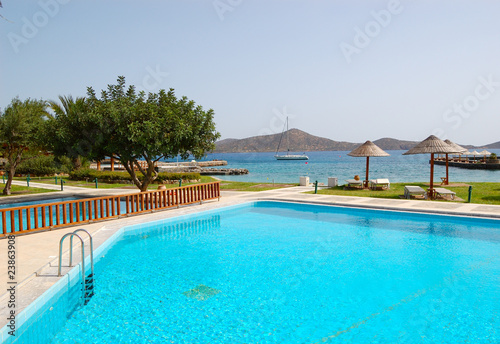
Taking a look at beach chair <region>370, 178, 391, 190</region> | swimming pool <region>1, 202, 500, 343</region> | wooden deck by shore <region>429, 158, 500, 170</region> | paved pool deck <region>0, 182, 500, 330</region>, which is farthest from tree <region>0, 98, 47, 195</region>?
wooden deck by shore <region>429, 158, 500, 170</region>

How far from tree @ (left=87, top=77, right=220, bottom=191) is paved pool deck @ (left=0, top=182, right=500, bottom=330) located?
2.96 metres

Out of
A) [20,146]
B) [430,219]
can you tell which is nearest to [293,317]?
[430,219]

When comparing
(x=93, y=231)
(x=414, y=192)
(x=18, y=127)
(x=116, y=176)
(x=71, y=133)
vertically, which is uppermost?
(x=18, y=127)

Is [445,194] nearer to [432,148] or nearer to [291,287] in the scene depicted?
[432,148]

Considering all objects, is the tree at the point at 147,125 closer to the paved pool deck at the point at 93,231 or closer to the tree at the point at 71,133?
the tree at the point at 71,133

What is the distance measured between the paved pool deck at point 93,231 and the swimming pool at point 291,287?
0.41 meters

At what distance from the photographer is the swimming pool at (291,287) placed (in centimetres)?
548

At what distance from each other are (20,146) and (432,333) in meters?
22.2

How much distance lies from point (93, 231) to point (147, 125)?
549 centimetres

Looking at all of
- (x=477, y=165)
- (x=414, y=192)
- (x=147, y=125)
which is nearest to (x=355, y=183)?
(x=414, y=192)

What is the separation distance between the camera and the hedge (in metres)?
26.5

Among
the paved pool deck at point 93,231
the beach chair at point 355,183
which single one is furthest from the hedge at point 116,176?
the beach chair at point 355,183

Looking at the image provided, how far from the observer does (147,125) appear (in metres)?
14.5

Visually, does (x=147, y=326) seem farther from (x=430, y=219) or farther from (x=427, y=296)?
(x=430, y=219)
